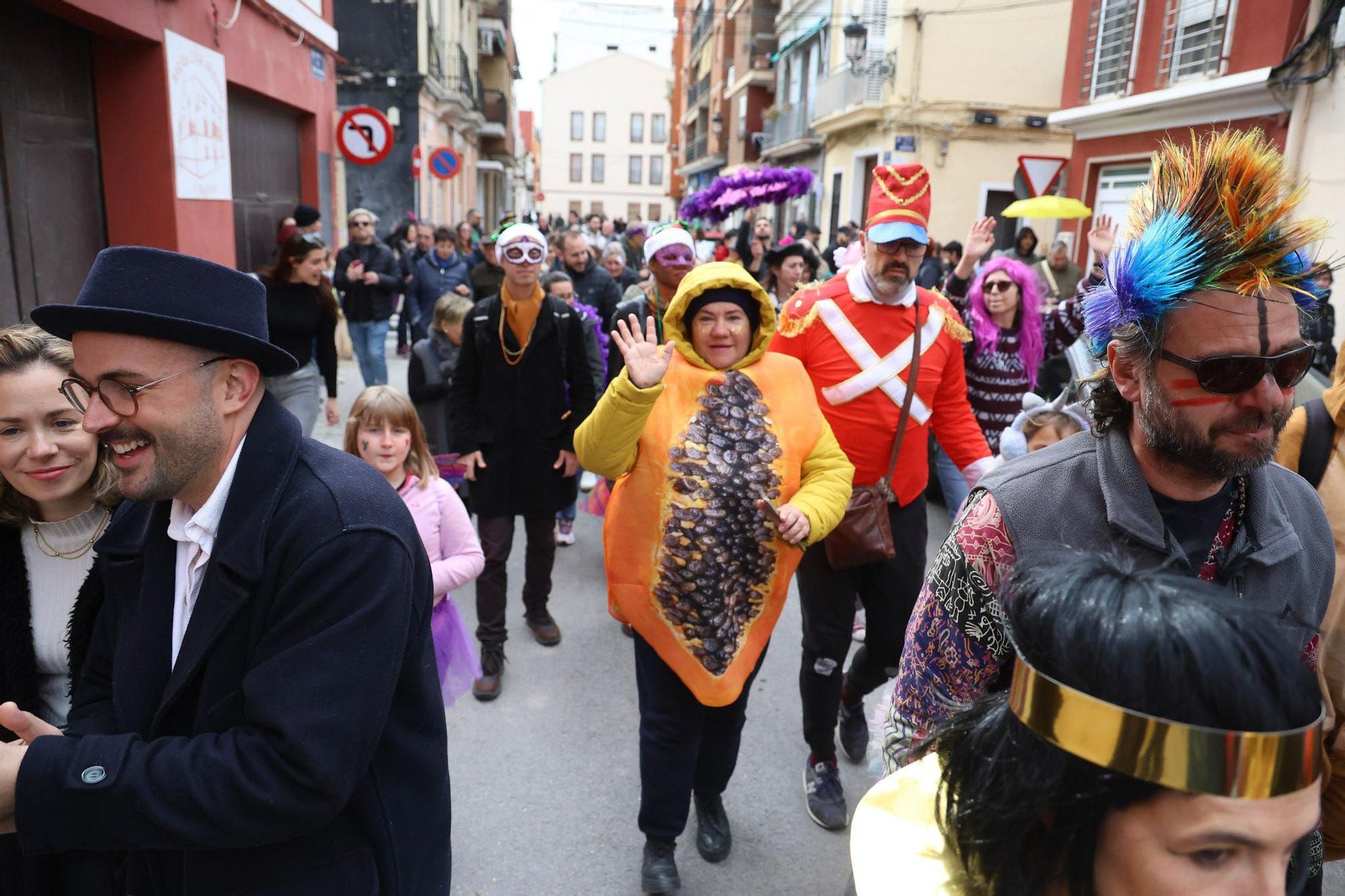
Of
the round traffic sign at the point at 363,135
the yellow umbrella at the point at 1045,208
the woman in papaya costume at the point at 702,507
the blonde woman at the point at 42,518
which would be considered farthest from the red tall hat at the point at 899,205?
the yellow umbrella at the point at 1045,208

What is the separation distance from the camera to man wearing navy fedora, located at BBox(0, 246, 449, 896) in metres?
1.38

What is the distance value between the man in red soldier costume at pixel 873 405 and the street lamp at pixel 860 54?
62.2 feet

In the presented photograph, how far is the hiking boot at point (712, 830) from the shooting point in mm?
3146

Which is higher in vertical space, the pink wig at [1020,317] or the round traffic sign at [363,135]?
the round traffic sign at [363,135]

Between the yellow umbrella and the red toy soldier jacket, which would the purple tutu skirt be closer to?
the red toy soldier jacket

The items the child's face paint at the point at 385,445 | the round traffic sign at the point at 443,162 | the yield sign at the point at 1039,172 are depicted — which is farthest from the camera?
the round traffic sign at the point at 443,162

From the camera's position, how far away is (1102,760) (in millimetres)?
951

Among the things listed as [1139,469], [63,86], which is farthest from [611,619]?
[63,86]

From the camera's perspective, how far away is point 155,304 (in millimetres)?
1438

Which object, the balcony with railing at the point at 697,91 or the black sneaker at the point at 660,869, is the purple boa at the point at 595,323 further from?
the balcony with railing at the point at 697,91

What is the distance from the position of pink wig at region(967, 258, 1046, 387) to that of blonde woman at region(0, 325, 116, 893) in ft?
14.2

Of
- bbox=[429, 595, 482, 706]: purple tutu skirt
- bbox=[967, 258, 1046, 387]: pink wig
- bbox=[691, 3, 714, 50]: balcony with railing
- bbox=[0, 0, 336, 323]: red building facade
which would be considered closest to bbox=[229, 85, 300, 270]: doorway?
bbox=[0, 0, 336, 323]: red building facade

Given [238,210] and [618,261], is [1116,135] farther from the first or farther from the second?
[238,210]

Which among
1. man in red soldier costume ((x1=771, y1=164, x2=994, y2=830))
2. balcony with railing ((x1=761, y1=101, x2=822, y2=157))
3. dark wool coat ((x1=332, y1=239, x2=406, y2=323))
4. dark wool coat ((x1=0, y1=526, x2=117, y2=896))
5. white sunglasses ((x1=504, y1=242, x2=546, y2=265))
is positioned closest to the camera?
dark wool coat ((x1=0, y1=526, x2=117, y2=896))
